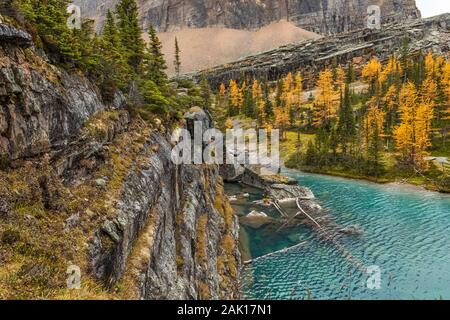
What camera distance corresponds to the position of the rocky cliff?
14.5 metres

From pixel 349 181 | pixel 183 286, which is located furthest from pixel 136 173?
pixel 349 181

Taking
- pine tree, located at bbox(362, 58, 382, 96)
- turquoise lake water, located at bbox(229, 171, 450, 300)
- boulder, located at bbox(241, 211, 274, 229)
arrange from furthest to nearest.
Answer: pine tree, located at bbox(362, 58, 382, 96)
boulder, located at bbox(241, 211, 274, 229)
turquoise lake water, located at bbox(229, 171, 450, 300)

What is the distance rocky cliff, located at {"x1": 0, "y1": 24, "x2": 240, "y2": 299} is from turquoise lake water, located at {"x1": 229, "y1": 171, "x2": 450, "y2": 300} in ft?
37.5

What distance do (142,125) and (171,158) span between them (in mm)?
4248

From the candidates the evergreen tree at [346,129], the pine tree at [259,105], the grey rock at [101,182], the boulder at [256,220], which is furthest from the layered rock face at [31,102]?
the pine tree at [259,105]

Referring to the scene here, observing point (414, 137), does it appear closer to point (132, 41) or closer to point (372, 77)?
point (372, 77)

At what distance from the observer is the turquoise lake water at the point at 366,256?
36.8 m

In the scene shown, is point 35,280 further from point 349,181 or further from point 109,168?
point 349,181

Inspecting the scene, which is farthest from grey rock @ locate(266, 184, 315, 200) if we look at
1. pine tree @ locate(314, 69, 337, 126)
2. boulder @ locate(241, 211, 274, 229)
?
pine tree @ locate(314, 69, 337, 126)

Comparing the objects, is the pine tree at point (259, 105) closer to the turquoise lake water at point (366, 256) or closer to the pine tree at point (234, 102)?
the pine tree at point (234, 102)

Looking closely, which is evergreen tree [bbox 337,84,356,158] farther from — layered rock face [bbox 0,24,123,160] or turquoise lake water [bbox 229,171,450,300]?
layered rock face [bbox 0,24,123,160]

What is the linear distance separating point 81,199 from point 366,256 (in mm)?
36655

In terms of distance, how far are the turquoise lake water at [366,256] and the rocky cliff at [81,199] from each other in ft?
37.5
